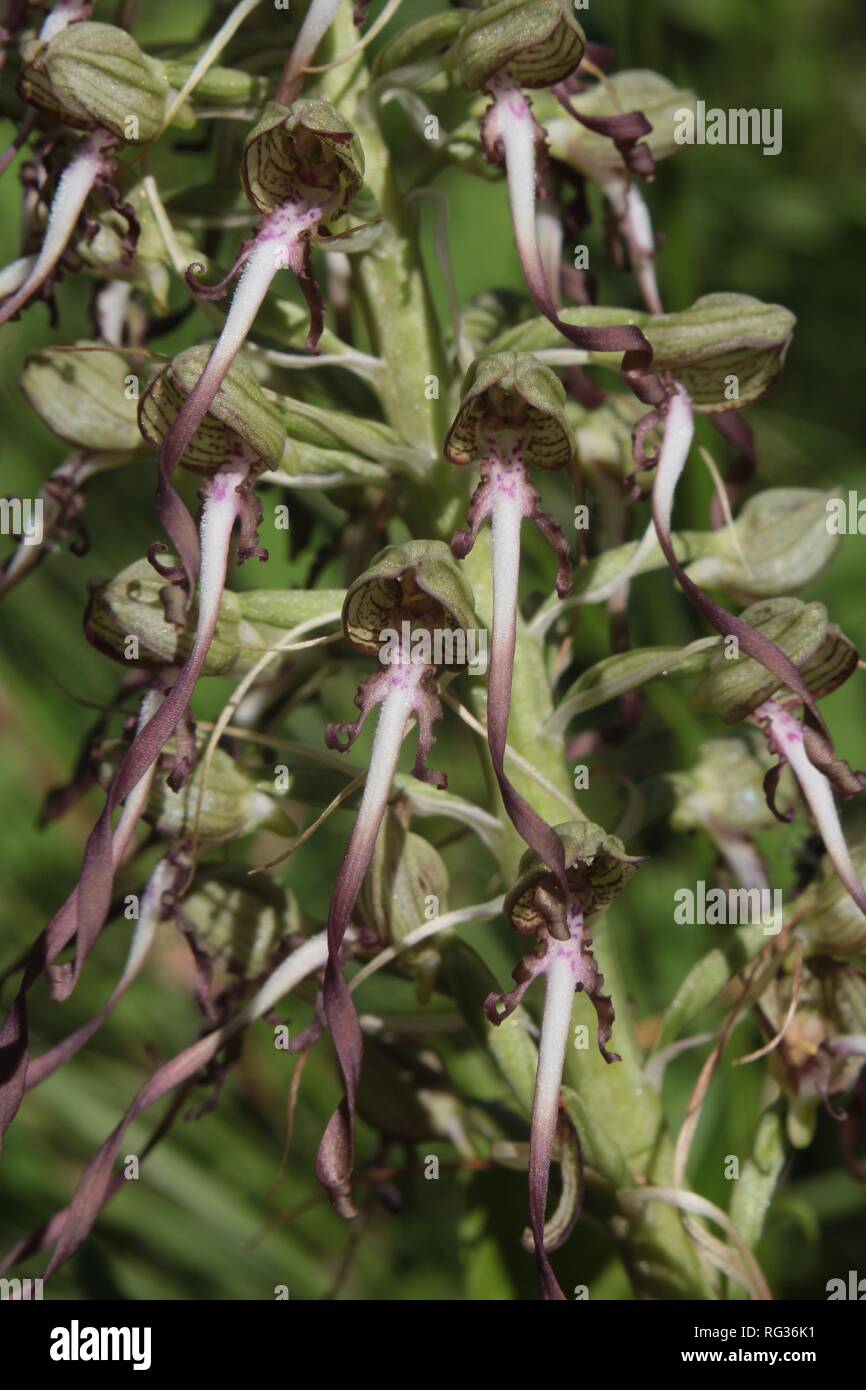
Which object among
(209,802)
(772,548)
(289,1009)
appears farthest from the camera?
(289,1009)

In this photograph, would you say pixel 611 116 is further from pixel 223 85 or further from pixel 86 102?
pixel 86 102

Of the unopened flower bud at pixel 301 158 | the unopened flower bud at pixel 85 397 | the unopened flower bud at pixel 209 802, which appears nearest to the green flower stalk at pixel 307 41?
the unopened flower bud at pixel 301 158

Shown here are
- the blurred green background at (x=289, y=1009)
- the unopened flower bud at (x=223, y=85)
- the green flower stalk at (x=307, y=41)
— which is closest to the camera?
the green flower stalk at (x=307, y=41)

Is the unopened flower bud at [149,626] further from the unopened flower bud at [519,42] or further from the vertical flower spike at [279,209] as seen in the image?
the unopened flower bud at [519,42]

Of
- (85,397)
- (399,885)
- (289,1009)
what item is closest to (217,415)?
(85,397)

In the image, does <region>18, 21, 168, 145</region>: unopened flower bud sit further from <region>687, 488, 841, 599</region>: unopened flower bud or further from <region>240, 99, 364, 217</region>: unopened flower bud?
<region>687, 488, 841, 599</region>: unopened flower bud

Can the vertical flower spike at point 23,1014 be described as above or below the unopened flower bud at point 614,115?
below

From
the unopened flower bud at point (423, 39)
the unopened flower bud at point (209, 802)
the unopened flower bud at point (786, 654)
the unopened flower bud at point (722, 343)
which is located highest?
the unopened flower bud at point (423, 39)

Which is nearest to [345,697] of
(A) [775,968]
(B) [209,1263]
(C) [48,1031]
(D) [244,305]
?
(C) [48,1031]
